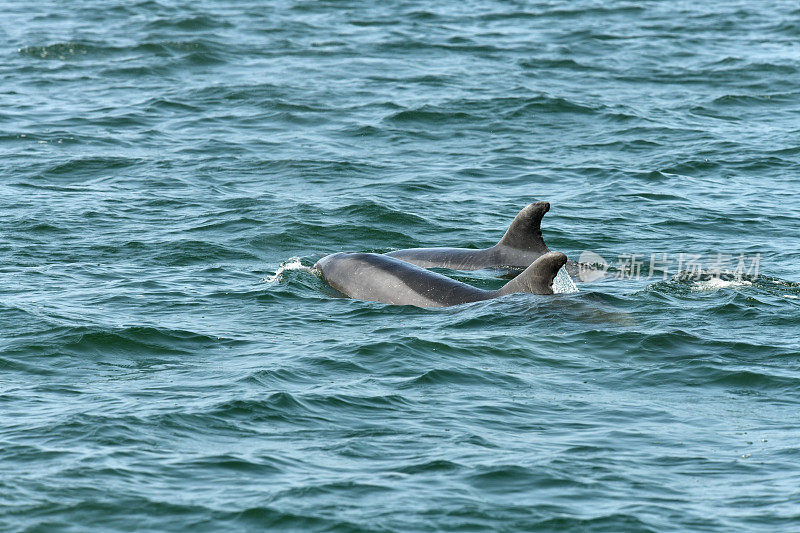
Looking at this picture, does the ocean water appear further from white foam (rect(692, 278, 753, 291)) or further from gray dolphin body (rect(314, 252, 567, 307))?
gray dolphin body (rect(314, 252, 567, 307))

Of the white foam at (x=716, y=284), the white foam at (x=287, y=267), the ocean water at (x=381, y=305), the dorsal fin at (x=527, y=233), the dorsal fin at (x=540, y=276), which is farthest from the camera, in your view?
the dorsal fin at (x=527, y=233)

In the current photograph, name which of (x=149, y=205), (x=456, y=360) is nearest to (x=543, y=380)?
(x=456, y=360)

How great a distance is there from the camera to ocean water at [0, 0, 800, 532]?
957cm

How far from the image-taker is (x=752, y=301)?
14.5 meters

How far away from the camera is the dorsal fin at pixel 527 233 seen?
1658 centimetres

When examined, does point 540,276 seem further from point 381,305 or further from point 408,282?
point 381,305

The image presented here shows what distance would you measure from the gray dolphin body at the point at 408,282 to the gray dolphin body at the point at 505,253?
4.20 ft

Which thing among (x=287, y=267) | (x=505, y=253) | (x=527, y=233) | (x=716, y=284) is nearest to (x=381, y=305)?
(x=287, y=267)

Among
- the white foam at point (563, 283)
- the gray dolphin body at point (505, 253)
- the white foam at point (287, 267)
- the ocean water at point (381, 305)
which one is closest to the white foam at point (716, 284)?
the ocean water at point (381, 305)

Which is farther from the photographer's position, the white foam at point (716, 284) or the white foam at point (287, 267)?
the white foam at point (287, 267)

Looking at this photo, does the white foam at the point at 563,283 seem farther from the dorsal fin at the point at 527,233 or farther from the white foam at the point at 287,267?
the white foam at the point at 287,267

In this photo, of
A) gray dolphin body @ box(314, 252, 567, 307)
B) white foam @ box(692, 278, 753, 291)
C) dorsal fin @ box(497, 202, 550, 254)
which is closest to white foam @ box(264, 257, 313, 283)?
gray dolphin body @ box(314, 252, 567, 307)

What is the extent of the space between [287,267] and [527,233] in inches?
131

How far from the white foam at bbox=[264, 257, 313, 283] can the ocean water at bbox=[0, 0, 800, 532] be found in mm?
101
